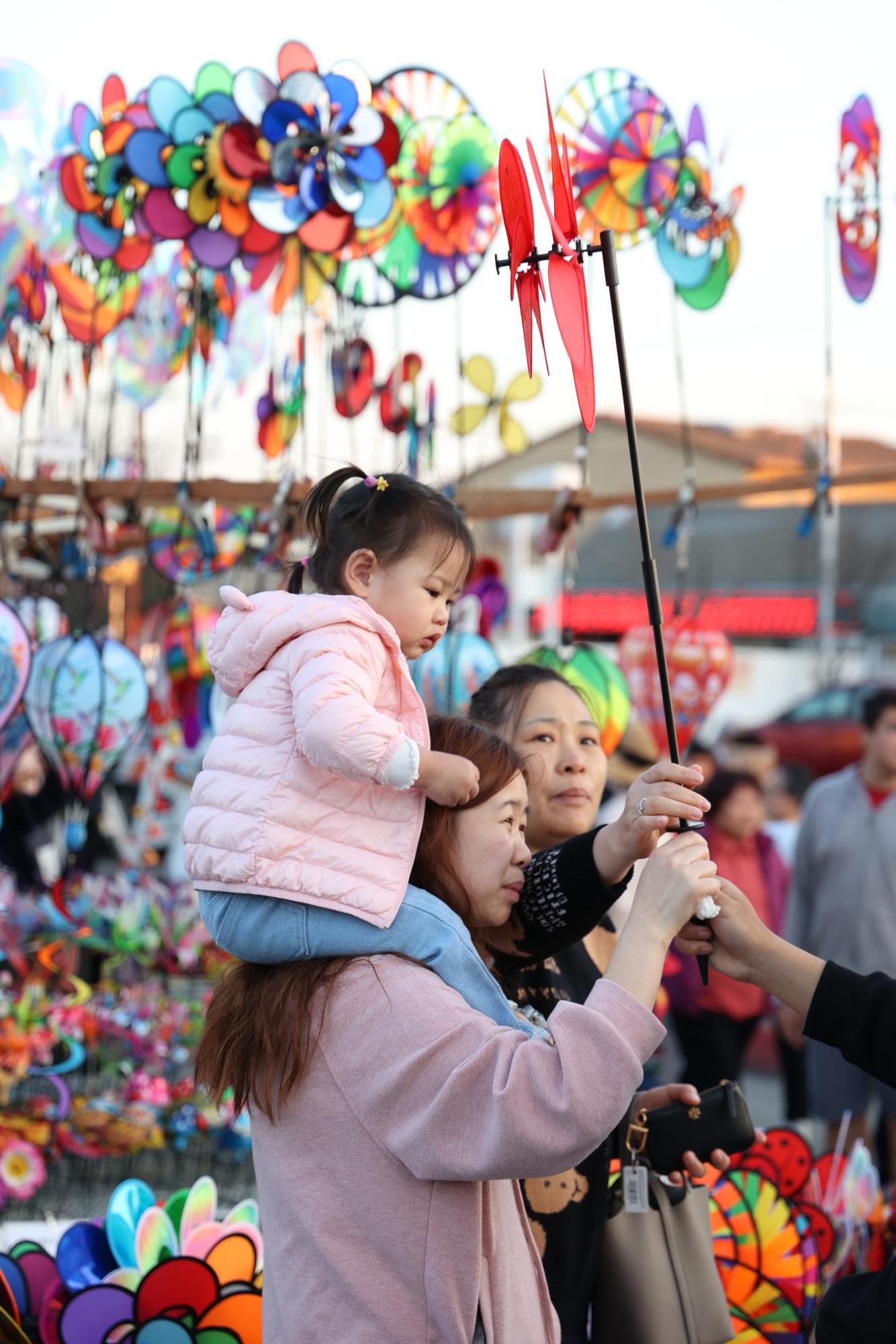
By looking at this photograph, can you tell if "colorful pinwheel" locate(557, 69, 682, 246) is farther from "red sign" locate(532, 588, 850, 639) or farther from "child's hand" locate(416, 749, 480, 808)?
"red sign" locate(532, 588, 850, 639)

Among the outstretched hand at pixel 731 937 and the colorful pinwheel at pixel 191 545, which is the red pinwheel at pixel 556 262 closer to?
the outstretched hand at pixel 731 937

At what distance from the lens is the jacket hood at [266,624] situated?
4.69 ft

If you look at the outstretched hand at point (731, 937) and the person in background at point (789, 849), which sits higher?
the outstretched hand at point (731, 937)

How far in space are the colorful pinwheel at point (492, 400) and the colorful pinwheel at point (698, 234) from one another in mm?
542

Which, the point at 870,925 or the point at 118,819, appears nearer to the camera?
the point at 870,925

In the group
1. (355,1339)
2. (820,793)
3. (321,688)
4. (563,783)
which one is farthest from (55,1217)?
(820,793)

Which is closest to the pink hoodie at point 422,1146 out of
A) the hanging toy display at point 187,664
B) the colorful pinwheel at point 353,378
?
the colorful pinwheel at point 353,378

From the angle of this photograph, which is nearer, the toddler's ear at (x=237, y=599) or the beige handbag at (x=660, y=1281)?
the toddler's ear at (x=237, y=599)

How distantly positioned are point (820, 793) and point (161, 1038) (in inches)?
83.1

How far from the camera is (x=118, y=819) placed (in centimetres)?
577

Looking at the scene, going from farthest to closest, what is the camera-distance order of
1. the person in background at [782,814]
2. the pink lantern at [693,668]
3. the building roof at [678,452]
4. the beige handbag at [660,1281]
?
the building roof at [678,452] < the person in background at [782,814] < the pink lantern at [693,668] < the beige handbag at [660,1281]

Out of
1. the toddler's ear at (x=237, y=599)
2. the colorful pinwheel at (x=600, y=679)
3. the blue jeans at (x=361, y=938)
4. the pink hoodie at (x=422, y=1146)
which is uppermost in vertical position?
the toddler's ear at (x=237, y=599)

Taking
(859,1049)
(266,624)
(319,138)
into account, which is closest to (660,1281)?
(859,1049)

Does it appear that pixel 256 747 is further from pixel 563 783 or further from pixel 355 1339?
pixel 563 783
